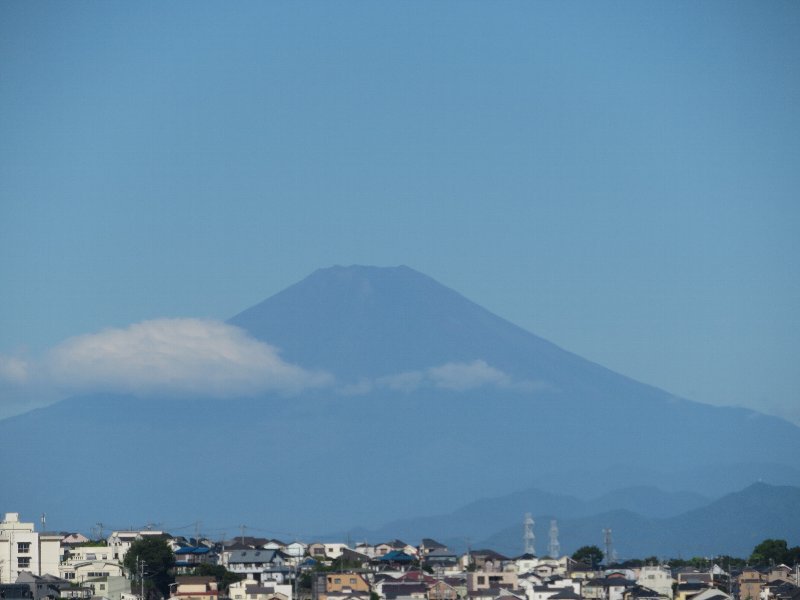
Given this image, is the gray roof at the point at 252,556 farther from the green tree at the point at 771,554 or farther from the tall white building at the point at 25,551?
the green tree at the point at 771,554

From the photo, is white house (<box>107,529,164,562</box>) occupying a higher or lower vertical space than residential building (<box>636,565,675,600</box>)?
higher

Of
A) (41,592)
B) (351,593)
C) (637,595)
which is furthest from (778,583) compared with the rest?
(41,592)

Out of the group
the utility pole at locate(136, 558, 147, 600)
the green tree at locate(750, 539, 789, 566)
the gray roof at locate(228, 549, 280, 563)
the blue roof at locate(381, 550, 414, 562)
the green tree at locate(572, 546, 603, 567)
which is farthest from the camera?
the green tree at locate(572, 546, 603, 567)

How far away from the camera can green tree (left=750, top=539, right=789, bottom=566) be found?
296 feet

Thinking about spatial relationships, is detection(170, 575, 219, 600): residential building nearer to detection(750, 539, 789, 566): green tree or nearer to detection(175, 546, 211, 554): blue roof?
detection(175, 546, 211, 554): blue roof

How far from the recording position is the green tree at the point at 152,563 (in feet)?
242

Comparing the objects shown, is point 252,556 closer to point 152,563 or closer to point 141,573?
point 152,563

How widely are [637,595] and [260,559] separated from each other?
830 inches

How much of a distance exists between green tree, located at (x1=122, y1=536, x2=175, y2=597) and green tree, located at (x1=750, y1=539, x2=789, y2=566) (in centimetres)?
3145

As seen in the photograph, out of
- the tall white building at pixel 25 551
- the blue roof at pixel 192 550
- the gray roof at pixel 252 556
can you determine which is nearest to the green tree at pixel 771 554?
the gray roof at pixel 252 556

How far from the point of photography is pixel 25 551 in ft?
236

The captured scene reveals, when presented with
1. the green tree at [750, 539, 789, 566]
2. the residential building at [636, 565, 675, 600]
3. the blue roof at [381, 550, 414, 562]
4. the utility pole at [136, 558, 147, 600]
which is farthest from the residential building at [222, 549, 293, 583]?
the green tree at [750, 539, 789, 566]

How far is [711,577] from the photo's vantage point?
3204 inches

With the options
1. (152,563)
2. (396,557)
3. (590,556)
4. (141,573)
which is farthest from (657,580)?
(141,573)
